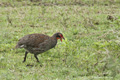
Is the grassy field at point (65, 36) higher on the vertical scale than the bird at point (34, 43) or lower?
lower

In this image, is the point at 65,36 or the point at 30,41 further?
the point at 65,36

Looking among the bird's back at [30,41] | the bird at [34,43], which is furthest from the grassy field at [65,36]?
the bird's back at [30,41]

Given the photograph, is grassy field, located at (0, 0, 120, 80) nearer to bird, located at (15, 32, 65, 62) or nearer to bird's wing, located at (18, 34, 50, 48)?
bird, located at (15, 32, 65, 62)

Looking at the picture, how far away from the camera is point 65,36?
390 inches

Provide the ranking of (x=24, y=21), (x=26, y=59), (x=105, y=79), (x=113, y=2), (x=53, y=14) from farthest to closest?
(x=113, y=2) < (x=53, y=14) < (x=24, y=21) < (x=26, y=59) < (x=105, y=79)

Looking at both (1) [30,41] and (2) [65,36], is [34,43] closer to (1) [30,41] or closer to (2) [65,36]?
(1) [30,41]

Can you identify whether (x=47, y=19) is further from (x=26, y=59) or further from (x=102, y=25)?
(x=26, y=59)

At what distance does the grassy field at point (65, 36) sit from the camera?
6.58m

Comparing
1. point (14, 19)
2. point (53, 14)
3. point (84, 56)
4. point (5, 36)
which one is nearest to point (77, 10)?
point (53, 14)

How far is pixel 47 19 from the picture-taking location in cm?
1188

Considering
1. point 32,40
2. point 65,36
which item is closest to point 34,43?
point 32,40

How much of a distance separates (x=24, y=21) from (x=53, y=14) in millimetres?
1537

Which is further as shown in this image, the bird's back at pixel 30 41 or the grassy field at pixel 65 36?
the bird's back at pixel 30 41

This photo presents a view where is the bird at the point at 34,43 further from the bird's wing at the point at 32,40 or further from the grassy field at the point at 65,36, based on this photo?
the grassy field at the point at 65,36
